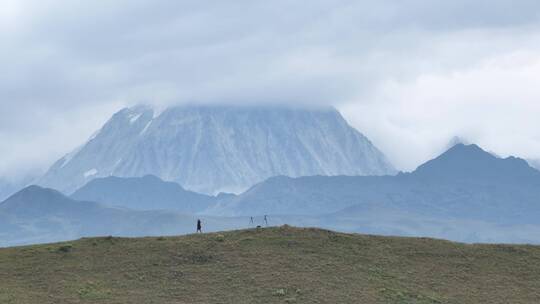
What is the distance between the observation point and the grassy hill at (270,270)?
88.9 metres

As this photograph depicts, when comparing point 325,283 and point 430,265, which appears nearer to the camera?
point 325,283

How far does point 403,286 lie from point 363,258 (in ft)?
28.6

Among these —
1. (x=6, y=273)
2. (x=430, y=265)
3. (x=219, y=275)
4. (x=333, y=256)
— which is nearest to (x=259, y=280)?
(x=219, y=275)

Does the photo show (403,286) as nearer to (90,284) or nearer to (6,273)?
(90,284)

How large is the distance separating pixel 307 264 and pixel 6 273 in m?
29.1

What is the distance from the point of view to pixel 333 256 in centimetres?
10050

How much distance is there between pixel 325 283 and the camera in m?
92.0

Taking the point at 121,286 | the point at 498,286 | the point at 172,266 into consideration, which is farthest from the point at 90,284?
the point at 498,286

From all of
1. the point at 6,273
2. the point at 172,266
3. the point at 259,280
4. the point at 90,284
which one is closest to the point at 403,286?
the point at 259,280

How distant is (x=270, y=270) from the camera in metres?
95.4

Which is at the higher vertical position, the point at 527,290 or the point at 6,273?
the point at 6,273

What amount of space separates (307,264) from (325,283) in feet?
18.7

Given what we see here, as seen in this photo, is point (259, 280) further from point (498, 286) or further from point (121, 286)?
point (498, 286)

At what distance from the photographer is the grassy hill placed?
88875mm
